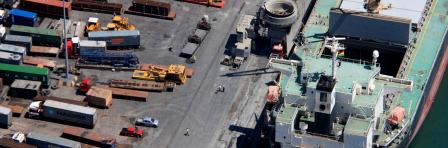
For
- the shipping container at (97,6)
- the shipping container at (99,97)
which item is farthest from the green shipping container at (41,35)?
the shipping container at (99,97)

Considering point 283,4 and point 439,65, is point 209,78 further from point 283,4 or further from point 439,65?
point 439,65

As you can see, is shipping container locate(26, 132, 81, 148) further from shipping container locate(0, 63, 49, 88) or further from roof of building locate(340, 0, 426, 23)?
roof of building locate(340, 0, 426, 23)

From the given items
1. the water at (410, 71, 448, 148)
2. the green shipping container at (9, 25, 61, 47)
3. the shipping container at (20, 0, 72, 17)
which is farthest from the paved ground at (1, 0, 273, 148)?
the water at (410, 71, 448, 148)

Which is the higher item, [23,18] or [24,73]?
[23,18]

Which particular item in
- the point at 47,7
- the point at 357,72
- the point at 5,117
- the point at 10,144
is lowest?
the point at 10,144

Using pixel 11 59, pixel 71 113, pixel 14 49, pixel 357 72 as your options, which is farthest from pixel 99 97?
pixel 357 72

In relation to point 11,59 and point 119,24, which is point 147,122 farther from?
point 119,24

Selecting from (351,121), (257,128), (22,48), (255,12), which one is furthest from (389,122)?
(22,48)
